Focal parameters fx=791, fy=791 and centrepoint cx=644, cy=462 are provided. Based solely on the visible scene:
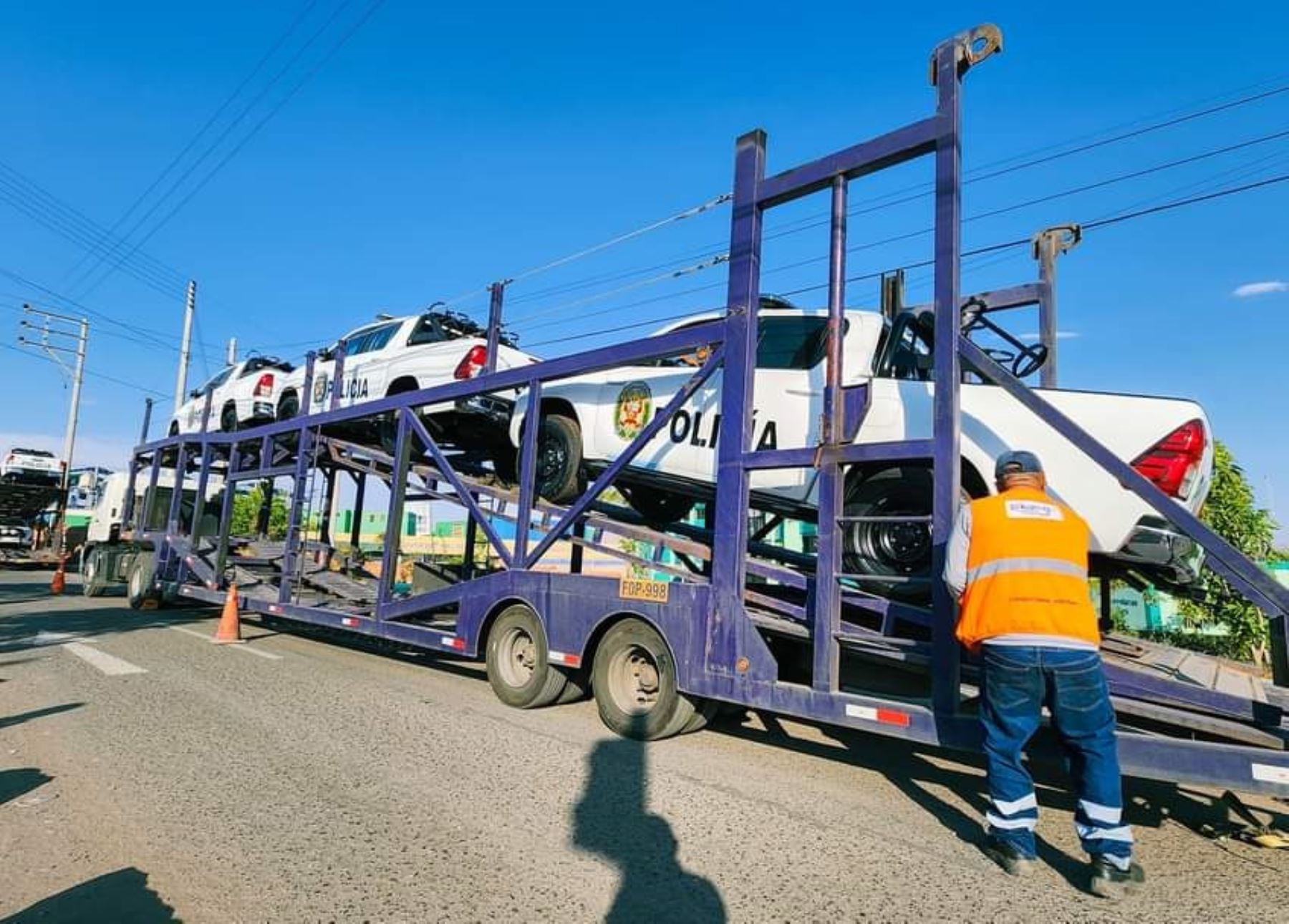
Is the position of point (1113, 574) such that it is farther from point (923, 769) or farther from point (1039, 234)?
point (1039, 234)

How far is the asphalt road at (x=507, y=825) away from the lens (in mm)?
3010

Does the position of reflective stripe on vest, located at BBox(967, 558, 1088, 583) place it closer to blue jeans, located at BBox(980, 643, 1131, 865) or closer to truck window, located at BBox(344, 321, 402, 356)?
blue jeans, located at BBox(980, 643, 1131, 865)

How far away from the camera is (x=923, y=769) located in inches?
204

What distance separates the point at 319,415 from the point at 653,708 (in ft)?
20.3

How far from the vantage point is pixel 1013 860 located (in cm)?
336

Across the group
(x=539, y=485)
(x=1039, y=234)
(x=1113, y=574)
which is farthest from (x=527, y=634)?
(x=1039, y=234)

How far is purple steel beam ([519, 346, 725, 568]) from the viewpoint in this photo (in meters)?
5.55

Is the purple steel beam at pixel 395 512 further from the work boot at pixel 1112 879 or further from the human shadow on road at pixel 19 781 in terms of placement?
the work boot at pixel 1112 879

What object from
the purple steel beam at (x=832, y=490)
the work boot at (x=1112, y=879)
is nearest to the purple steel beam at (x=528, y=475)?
the purple steel beam at (x=832, y=490)

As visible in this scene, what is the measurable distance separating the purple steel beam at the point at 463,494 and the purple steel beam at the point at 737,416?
8.52 ft

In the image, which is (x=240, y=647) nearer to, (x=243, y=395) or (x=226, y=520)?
(x=226, y=520)

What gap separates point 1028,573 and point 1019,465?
0.53 m

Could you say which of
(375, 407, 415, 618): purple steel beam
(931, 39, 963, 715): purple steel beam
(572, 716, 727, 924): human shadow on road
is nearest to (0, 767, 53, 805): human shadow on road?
(572, 716, 727, 924): human shadow on road

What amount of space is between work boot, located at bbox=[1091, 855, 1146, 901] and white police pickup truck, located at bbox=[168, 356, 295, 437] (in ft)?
37.7
